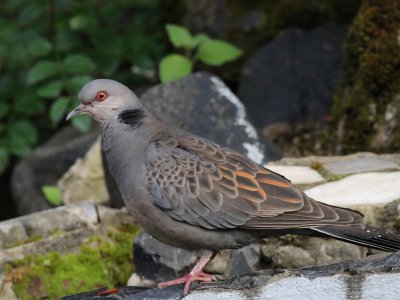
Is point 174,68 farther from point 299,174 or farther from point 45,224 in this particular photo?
point 299,174

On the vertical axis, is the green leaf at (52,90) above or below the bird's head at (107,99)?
below

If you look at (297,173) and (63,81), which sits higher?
(63,81)

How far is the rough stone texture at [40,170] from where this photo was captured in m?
8.74

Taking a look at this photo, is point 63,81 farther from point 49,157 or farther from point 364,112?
point 364,112

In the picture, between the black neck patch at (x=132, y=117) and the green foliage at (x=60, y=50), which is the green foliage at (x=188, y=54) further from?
the black neck patch at (x=132, y=117)

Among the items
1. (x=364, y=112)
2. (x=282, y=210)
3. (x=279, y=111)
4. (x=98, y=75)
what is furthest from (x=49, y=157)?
(x=282, y=210)

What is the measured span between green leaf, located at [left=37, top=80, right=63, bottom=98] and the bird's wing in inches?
129

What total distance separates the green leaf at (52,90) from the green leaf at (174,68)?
962 mm

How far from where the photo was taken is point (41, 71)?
27.1 feet

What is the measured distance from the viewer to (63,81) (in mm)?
8219

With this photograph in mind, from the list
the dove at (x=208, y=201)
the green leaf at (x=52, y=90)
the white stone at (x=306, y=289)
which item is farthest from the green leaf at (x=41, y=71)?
the white stone at (x=306, y=289)

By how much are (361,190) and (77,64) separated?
12.0 feet

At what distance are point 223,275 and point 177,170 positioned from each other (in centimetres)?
96

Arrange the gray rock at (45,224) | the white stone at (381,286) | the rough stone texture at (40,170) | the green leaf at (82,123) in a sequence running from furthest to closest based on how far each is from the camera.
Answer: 1. the rough stone texture at (40,170)
2. the green leaf at (82,123)
3. the gray rock at (45,224)
4. the white stone at (381,286)
